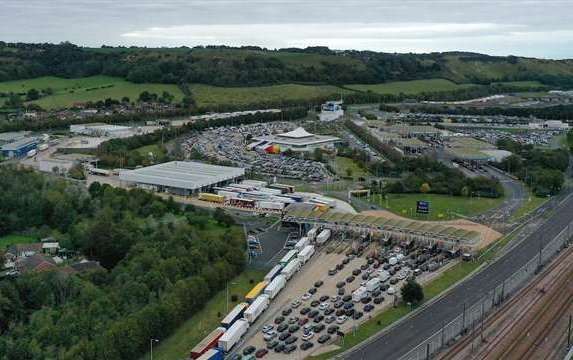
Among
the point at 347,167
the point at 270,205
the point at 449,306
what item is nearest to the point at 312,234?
the point at 270,205

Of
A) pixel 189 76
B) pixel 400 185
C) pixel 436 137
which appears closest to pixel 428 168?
pixel 400 185

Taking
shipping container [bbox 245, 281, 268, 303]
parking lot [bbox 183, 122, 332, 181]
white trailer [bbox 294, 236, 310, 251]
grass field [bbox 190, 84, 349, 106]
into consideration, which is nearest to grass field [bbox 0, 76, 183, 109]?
grass field [bbox 190, 84, 349, 106]

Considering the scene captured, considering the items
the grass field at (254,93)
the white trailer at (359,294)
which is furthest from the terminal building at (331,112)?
the white trailer at (359,294)

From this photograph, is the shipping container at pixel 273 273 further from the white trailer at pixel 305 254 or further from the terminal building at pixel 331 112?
the terminal building at pixel 331 112

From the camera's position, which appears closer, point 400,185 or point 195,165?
point 400,185

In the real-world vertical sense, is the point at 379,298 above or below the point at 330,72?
below

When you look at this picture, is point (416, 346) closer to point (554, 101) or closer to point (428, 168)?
point (428, 168)

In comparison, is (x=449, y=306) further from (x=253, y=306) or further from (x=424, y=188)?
(x=424, y=188)

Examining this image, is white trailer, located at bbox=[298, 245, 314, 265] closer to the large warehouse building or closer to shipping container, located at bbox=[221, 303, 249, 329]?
shipping container, located at bbox=[221, 303, 249, 329]
